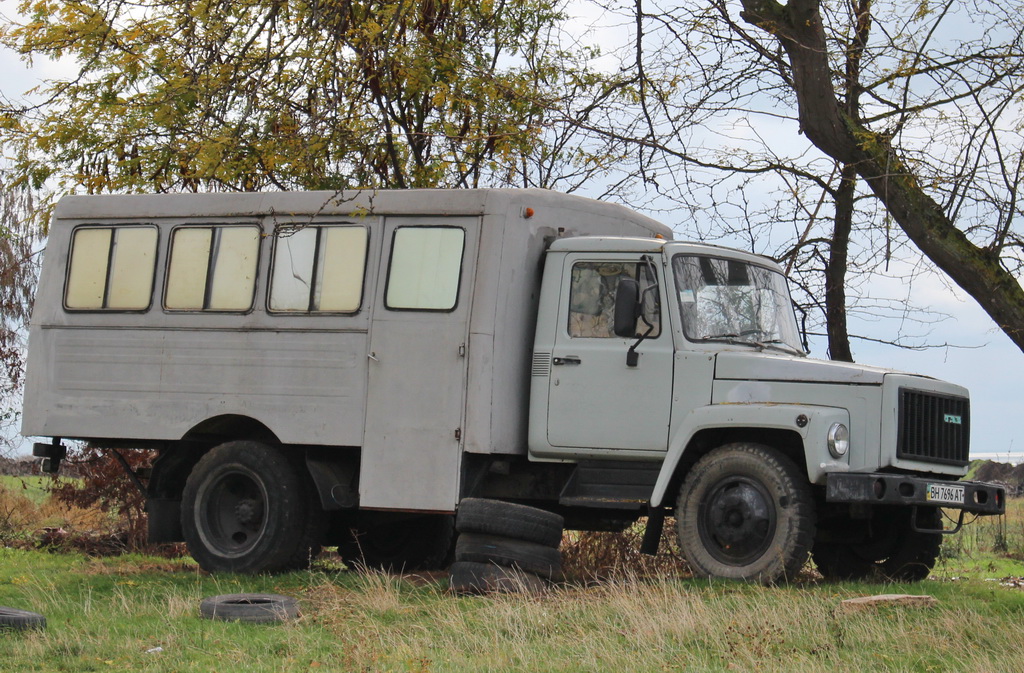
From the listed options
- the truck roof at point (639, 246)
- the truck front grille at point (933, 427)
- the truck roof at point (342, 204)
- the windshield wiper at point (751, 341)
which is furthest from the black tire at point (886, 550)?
the truck roof at point (342, 204)

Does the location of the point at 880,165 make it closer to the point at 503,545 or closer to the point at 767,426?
the point at 767,426

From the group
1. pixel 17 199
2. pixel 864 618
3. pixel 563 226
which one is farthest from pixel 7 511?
pixel 864 618

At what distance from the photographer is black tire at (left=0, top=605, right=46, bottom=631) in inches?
328

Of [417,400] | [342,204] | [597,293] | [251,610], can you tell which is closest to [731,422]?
[597,293]

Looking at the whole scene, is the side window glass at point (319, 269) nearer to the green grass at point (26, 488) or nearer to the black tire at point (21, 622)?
the black tire at point (21, 622)

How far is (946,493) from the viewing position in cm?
970

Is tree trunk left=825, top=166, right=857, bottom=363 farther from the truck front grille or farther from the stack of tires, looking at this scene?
the stack of tires

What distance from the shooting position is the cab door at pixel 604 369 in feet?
33.7

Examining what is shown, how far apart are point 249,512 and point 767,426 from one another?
467 cm

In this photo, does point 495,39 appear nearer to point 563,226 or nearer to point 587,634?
point 563,226

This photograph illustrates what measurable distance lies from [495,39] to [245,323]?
6.25 meters

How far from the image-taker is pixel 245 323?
1158 centimetres

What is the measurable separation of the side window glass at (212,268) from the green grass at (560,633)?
2.90m

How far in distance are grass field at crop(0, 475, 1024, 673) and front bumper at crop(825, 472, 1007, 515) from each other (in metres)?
0.60
